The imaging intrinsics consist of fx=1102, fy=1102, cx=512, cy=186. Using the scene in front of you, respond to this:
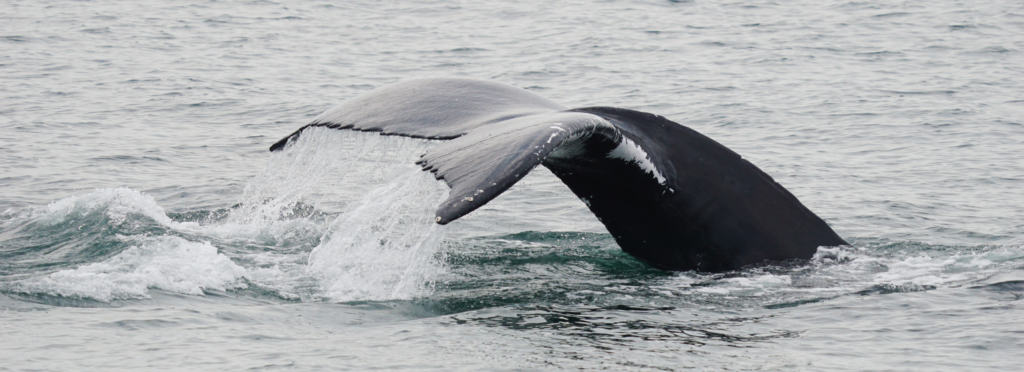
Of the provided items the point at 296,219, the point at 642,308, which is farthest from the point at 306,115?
the point at 642,308

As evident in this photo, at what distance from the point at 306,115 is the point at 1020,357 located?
33.6ft

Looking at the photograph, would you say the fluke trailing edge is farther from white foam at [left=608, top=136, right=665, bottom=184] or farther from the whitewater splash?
the whitewater splash

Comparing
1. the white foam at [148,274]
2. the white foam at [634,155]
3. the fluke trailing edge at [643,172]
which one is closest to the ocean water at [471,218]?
the white foam at [148,274]

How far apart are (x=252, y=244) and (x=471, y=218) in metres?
1.98

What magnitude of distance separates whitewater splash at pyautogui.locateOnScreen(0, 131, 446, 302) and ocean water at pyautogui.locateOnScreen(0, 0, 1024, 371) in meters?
0.03

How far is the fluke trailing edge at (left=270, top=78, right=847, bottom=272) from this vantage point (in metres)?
4.80

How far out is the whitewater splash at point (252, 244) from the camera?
5.55m

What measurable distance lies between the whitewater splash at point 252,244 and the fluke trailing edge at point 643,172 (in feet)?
0.97

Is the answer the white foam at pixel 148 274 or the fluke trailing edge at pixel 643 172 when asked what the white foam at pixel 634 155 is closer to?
the fluke trailing edge at pixel 643 172

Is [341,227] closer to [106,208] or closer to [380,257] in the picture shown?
[380,257]

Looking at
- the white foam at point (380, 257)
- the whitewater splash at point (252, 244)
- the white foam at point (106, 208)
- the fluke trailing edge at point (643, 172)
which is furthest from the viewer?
the white foam at point (106, 208)

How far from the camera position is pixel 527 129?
4.02m

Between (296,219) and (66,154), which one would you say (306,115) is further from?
(296,219)

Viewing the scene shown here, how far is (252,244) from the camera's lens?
695 centimetres
